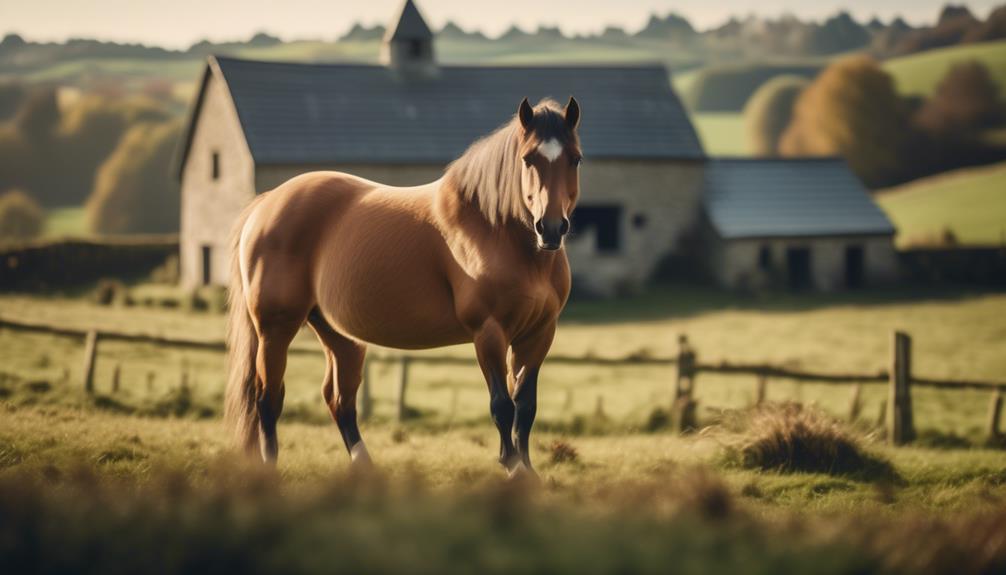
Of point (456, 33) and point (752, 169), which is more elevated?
point (456, 33)

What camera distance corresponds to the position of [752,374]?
43.4 feet

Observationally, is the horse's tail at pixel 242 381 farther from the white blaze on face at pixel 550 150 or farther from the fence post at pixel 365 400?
the fence post at pixel 365 400

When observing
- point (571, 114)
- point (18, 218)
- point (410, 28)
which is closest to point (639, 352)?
point (571, 114)

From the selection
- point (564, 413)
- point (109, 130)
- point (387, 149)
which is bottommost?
point (564, 413)

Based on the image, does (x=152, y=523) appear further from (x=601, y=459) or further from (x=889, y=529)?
(x=601, y=459)

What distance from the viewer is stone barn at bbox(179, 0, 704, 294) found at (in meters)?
30.6

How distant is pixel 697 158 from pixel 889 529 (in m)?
31.2

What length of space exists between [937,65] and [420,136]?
199ft

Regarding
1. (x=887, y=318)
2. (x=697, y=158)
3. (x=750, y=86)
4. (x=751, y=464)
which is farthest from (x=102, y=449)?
(x=750, y=86)

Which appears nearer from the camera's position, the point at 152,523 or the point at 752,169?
the point at 152,523

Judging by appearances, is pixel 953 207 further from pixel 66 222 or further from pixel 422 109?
pixel 66 222

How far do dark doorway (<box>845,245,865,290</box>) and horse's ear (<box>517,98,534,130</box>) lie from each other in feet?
100.0

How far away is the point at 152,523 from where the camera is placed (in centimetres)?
331

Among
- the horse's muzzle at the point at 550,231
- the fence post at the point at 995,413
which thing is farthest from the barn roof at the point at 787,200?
the horse's muzzle at the point at 550,231
